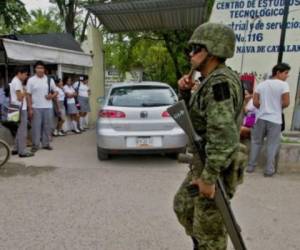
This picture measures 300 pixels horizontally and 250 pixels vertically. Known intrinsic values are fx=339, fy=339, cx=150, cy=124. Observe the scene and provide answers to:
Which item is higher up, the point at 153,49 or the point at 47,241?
the point at 153,49

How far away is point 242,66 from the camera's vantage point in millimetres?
8016

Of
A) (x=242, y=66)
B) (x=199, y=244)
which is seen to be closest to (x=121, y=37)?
(x=242, y=66)

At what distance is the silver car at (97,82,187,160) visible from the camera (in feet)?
19.9

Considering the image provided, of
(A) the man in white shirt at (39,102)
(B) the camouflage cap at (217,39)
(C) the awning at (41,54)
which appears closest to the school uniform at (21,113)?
(A) the man in white shirt at (39,102)

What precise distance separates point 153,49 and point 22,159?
670 inches

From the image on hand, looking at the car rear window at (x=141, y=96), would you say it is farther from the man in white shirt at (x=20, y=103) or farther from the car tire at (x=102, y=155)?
the man in white shirt at (x=20, y=103)

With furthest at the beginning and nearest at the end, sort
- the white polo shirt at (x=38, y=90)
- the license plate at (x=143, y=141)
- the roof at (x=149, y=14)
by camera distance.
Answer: the roof at (x=149, y=14)
the white polo shirt at (x=38, y=90)
the license plate at (x=143, y=141)

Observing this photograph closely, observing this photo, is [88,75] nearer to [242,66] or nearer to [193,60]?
[242,66]

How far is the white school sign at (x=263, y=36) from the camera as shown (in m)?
7.47

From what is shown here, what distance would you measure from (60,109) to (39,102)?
2.04 metres

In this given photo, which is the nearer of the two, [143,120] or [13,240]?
[13,240]

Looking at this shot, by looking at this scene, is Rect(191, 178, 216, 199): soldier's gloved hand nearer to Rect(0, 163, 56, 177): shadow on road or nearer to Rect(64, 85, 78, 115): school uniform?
Rect(0, 163, 56, 177): shadow on road

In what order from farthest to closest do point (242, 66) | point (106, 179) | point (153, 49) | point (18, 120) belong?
point (153, 49) < point (242, 66) < point (18, 120) < point (106, 179)

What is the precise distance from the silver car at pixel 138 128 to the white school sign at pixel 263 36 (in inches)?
111
